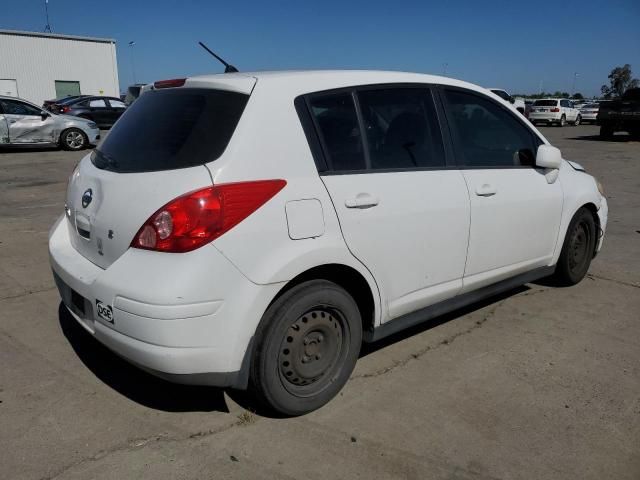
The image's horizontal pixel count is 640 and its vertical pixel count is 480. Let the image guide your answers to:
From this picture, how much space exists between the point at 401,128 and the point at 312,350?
140cm

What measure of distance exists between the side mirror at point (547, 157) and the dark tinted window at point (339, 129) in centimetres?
161

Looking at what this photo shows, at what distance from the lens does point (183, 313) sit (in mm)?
2305

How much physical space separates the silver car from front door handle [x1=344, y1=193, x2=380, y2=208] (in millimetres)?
14597

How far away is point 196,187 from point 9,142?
48.4ft

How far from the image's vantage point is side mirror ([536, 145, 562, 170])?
3.87 metres

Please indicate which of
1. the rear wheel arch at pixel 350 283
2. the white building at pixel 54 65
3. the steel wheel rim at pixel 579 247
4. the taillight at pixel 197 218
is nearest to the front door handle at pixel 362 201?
the rear wheel arch at pixel 350 283

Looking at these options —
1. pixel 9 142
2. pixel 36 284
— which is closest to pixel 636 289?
pixel 36 284

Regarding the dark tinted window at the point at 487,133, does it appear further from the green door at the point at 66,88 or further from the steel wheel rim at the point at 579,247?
the green door at the point at 66,88

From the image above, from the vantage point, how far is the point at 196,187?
2.38 metres

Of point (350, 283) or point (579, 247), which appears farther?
point (579, 247)

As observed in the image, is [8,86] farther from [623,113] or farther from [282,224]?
[282,224]

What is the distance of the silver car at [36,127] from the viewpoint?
14508mm

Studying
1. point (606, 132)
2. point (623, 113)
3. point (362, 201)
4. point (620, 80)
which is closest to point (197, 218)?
point (362, 201)

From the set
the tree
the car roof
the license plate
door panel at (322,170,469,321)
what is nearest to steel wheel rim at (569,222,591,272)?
door panel at (322,170,469,321)
